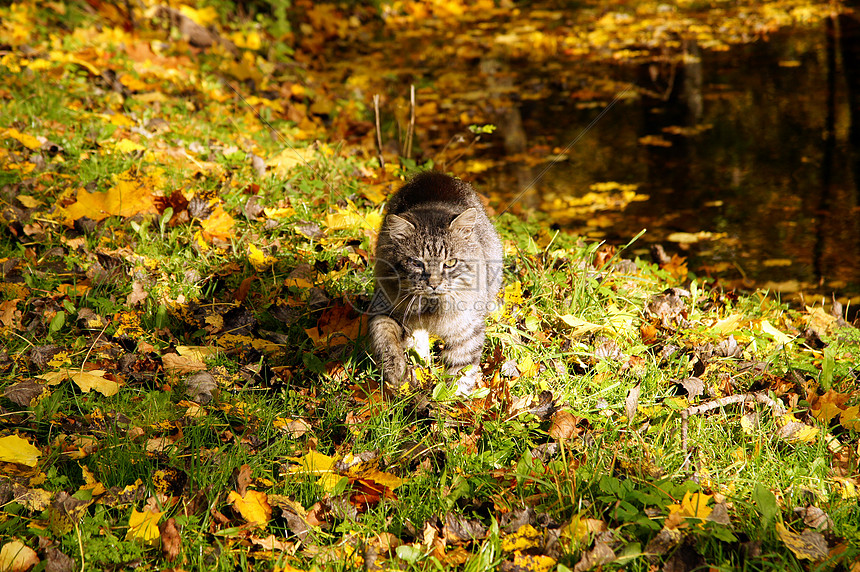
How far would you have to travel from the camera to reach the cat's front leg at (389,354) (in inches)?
126

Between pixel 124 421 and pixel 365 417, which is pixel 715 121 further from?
pixel 124 421

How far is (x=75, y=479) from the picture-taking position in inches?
101

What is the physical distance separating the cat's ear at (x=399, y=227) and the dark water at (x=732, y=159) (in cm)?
266

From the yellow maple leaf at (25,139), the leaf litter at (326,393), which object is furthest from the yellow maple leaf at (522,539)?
the yellow maple leaf at (25,139)

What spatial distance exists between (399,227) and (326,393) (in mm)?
923

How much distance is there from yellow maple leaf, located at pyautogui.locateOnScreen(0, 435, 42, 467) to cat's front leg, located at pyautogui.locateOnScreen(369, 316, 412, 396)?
4.99 feet

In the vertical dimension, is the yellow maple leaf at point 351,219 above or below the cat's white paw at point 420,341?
above

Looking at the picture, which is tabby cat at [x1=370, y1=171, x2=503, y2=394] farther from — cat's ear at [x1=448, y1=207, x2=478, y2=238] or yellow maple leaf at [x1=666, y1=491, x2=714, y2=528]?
yellow maple leaf at [x1=666, y1=491, x2=714, y2=528]

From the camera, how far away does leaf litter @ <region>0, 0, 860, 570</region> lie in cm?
235

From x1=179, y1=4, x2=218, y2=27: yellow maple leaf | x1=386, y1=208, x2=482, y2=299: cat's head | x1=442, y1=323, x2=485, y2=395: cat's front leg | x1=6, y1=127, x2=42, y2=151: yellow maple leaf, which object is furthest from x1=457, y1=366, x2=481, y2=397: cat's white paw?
x1=179, y1=4, x2=218, y2=27: yellow maple leaf

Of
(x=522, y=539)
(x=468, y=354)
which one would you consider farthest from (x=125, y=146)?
(x=522, y=539)

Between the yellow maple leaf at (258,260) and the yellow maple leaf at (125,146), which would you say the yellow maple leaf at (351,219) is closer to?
the yellow maple leaf at (258,260)

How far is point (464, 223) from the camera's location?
326cm

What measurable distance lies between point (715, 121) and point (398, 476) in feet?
20.5
